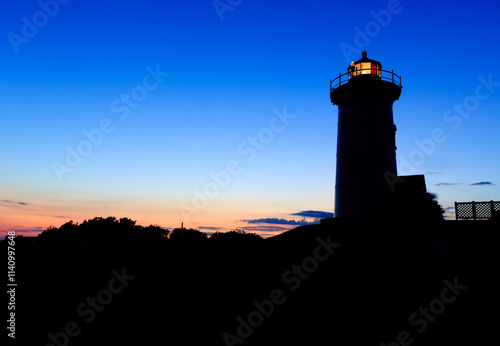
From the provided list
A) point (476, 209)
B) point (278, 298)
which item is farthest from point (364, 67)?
point (278, 298)

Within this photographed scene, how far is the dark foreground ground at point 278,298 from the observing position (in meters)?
7.05

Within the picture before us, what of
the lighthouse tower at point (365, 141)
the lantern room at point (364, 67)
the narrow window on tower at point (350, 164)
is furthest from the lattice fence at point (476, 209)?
the lantern room at point (364, 67)

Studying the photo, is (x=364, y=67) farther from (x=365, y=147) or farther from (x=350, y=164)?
(x=350, y=164)

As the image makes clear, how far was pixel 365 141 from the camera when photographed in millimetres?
19562

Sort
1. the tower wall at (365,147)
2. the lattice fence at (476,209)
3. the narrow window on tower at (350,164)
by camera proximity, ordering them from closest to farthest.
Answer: the lattice fence at (476,209) → the tower wall at (365,147) → the narrow window on tower at (350,164)

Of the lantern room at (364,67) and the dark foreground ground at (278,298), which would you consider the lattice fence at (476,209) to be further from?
the lantern room at (364,67)

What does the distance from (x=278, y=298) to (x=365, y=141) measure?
45.0 ft

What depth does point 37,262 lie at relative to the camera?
1369 cm

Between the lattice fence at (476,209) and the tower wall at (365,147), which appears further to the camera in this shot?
the tower wall at (365,147)

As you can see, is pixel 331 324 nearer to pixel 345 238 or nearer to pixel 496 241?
pixel 345 238

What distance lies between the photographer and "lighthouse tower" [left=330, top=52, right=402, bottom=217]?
1883cm

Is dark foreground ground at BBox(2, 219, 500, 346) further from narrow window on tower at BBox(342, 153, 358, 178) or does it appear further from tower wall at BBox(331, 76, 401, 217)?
narrow window on tower at BBox(342, 153, 358, 178)

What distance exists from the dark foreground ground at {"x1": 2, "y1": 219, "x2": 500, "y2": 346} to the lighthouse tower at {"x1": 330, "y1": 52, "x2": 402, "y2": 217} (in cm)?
579

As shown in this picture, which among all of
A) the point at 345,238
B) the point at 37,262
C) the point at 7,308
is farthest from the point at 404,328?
the point at 37,262
